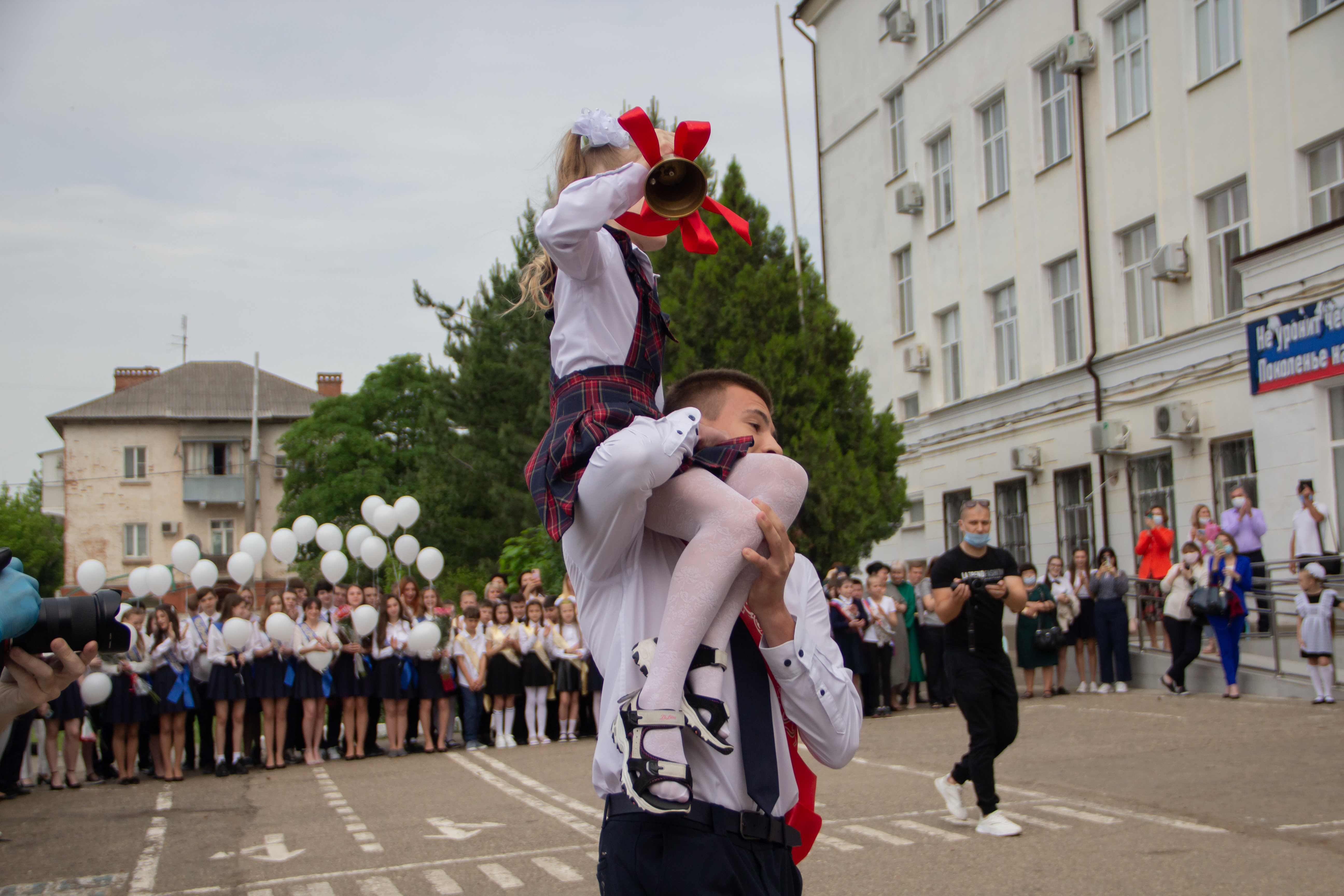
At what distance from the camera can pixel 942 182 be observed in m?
27.7

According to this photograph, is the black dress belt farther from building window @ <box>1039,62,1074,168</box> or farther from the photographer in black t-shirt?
building window @ <box>1039,62,1074,168</box>

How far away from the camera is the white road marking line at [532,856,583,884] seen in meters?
7.13

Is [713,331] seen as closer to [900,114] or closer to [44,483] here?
[900,114]

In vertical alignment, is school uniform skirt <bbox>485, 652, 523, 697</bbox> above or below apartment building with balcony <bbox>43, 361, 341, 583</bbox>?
below

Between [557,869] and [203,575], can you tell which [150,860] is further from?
[203,575]

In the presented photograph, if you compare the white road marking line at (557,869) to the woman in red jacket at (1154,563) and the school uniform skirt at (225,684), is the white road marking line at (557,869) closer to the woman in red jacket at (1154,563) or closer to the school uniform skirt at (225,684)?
the school uniform skirt at (225,684)

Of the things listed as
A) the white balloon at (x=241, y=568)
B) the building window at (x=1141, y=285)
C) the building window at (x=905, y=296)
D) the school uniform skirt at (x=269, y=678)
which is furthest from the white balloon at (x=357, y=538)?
the building window at (x=905, y=296)

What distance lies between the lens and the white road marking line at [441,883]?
693 centimetres

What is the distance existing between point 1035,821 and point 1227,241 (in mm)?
14588

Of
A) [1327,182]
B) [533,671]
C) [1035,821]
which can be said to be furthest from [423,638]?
[1327,182]

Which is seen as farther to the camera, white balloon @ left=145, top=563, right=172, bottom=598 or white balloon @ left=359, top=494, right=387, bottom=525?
white balloon @ left=359, top=494, right=387, bottom=525

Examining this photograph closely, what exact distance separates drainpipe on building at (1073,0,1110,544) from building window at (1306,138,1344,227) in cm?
494

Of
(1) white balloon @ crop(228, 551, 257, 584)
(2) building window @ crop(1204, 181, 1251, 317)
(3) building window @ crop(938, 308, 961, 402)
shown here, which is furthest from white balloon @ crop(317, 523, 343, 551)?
(3) building window @ crop(938, 308, 961, 402)

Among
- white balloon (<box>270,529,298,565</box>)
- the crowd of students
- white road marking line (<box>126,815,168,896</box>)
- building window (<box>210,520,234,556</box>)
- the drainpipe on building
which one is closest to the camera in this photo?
white road marking line (<box>126,815,168,896</box>)
